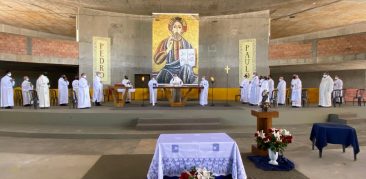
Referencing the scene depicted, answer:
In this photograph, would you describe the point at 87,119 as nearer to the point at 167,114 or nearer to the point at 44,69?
the point at 167,114

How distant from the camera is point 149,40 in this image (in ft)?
55.1

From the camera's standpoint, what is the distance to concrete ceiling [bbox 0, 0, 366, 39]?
13469mm

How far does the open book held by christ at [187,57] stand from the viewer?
1606cm

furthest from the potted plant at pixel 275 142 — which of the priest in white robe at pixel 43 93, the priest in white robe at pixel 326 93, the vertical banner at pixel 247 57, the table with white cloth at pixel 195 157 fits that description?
the vertical banner at pixel 247 57

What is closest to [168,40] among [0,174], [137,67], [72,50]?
[137,67]

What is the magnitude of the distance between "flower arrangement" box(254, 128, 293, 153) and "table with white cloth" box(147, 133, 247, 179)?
4.82ft

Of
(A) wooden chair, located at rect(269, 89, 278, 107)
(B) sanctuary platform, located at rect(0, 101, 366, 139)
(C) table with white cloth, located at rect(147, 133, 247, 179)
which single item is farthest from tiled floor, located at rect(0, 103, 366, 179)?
(A) wooden chair, located at rect(269, 89, 278, 107)

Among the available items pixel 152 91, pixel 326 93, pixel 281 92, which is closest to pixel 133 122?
pixel 152 91

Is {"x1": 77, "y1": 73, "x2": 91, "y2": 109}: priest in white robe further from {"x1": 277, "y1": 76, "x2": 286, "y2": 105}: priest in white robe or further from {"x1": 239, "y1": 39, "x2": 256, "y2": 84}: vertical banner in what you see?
{"x1": 277, "y1": 76, "x2": 286, "y2": 105}: priest in white robe

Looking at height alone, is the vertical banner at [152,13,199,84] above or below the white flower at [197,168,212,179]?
above

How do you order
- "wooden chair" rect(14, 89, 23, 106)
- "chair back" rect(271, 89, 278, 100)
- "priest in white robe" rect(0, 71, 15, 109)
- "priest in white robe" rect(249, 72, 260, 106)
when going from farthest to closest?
"wooden chair" rect(14, 89, 23, 106) < "priest in white robe" rect(249, 72, 260, 106) < "chair back" rect(271, 89, 278, 100) < "priest in white robe" rect(0, 71, 15, 109)

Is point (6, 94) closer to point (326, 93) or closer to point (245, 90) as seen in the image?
point (245, 90)

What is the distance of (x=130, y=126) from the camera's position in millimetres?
9766

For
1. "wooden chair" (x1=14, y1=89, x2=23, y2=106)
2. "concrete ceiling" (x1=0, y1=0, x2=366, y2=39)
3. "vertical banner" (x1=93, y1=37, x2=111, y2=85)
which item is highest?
"concrete ceiling" (x1=0, y1=0, x2=366, y2=39)
